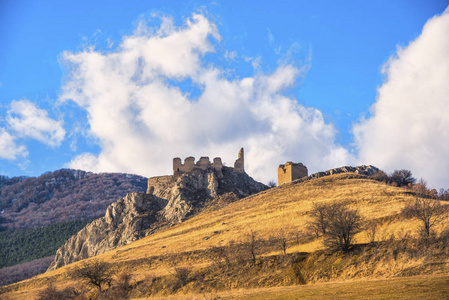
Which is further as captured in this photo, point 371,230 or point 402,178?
point 402,178

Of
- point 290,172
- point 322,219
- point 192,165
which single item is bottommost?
point 322,219

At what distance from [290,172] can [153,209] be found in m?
34.0

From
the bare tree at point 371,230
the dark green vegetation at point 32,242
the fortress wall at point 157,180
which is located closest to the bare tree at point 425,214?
the bare tree at point 371,230

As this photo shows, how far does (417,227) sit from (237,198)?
55.6 m

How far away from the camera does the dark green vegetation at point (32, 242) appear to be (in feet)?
463

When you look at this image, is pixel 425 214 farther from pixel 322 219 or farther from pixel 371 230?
pixel 322 219

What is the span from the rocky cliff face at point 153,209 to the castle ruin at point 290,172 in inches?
434

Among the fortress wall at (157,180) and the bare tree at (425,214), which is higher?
the fortress wall at (157,180)

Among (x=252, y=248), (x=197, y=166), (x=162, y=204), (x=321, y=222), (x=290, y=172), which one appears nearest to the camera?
(x=252, y=248)

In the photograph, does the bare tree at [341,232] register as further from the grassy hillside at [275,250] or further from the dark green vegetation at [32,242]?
the dark green vegetation at [32,242]

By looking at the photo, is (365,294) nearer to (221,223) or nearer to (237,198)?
(221,223)

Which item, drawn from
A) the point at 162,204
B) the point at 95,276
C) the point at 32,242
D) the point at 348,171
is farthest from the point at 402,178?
the point at 32,242

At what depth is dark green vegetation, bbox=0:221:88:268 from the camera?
463ft

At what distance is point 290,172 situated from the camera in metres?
98.9
